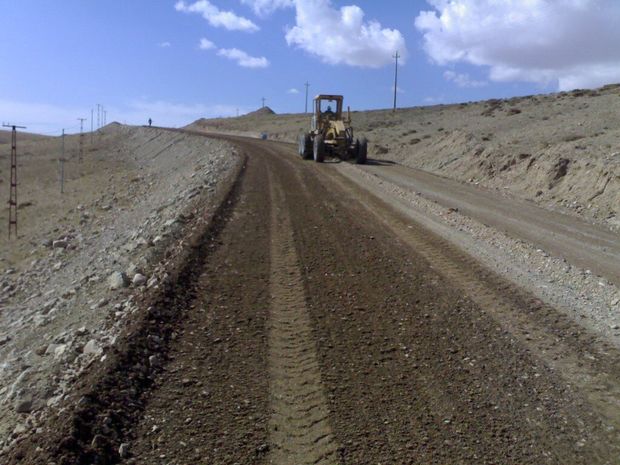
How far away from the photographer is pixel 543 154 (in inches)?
858

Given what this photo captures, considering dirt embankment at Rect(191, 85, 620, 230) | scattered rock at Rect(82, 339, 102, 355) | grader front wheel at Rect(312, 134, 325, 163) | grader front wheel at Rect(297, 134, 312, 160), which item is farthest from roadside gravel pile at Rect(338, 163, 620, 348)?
grader front wheel at Rect(297, 134, 312, 160)

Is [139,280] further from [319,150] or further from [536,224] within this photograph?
[319,150]

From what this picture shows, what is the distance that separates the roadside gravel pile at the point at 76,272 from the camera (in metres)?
5.91

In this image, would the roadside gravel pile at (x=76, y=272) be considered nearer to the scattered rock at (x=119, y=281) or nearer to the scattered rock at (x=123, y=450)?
the scattered rock at (x=119, y=281)

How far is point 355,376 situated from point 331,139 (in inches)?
936

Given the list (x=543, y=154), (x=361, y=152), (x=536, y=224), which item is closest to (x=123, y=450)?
(x=536, y=224)

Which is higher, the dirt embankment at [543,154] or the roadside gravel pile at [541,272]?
the dirt embankment at [543,154]

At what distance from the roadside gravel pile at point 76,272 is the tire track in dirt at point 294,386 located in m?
1.67

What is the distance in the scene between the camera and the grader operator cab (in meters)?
27.5

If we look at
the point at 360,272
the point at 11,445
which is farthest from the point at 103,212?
the point at 11,445

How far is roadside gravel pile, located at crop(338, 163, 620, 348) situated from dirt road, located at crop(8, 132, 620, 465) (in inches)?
15.9

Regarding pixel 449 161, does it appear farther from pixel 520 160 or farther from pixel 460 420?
pixel 460 420

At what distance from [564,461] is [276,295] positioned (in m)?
4.14

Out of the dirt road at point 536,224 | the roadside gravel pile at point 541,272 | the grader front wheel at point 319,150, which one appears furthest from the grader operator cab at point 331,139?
the roadside gravel pile at point 541,272
